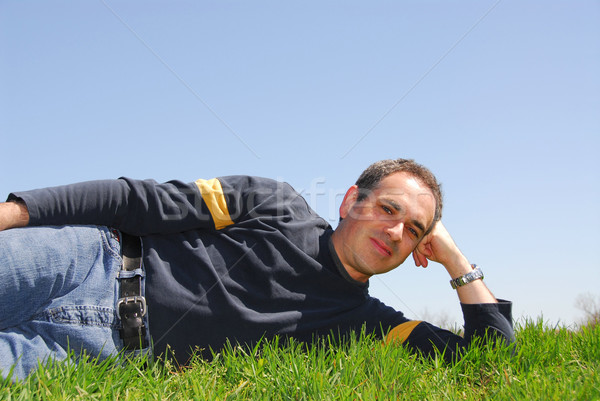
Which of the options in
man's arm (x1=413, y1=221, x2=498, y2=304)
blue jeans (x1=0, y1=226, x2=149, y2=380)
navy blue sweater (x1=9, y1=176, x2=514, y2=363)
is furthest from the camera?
man's arm (x1=413, y1=221, x2=498, y2=304)

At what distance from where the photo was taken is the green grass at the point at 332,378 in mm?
2506

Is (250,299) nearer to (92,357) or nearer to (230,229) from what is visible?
(230,229)

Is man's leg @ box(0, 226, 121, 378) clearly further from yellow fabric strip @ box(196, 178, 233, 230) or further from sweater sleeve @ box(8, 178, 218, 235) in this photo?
yellow fabric strip @ box(196, 178, 233, 230)

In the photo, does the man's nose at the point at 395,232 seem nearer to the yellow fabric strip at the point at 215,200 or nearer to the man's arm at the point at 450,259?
the man's arm at the point at 450,259

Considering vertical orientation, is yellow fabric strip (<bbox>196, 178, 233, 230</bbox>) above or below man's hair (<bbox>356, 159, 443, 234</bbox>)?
below

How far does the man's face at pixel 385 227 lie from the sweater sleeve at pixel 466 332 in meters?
0.54

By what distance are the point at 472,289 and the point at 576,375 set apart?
1.31 meters

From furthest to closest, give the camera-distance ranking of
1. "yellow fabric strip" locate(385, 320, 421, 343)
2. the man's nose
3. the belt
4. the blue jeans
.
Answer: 1. the man's nose
2. "yellow fabric strip" locate(385, 320, 421, 343)
3. the belt
4. the blue jeans

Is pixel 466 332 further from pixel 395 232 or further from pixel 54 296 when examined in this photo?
pixel 54 296

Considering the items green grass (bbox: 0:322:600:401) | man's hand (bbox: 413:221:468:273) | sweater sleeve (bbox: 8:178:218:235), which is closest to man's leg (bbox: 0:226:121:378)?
sweater sleeve (bbox: 8:178:218:235)

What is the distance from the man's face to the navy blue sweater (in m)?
0.14

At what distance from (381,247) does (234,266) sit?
1203 mm

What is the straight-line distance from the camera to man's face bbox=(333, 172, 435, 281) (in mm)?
3963

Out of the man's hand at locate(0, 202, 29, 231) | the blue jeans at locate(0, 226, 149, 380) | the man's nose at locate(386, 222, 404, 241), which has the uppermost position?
the man's nose at locate(386, 222, 404, 241)
